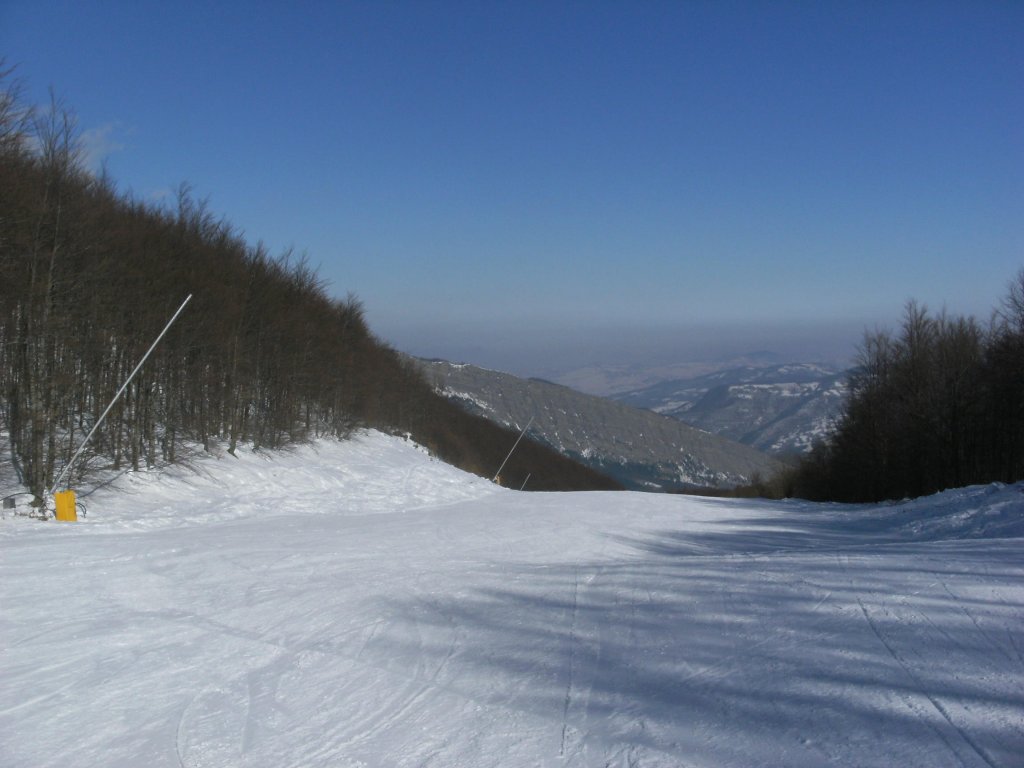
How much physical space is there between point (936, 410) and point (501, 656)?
4008cm

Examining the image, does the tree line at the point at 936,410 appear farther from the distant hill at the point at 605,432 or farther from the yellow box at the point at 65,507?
the distant hill at the point at 605,432

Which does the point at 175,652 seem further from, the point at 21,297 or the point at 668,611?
the point at 21,297

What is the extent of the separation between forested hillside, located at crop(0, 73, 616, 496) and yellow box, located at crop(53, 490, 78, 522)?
4.34ft

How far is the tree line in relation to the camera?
122ft

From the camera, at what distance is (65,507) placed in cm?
1478

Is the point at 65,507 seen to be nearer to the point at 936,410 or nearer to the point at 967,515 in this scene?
the point at 967,515

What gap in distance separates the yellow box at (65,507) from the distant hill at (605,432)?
122662 mm

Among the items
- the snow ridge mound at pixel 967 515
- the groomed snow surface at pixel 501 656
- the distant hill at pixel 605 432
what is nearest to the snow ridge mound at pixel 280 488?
the groomed snow surface at pixel 501 656

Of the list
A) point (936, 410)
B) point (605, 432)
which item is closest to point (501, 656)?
point (936, 410)

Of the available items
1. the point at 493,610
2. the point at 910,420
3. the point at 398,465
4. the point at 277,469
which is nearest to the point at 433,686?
the point at 493,610

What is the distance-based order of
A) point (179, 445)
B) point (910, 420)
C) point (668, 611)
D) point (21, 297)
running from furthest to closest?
point (910, 420) → point (179, 445) → point (21, 297) → point (668, 611)

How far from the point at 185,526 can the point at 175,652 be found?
10197 millimetres

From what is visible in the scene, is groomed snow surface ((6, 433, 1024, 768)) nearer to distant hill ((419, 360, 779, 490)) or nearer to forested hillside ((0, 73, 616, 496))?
forested hillside ((0, 73, 616, 496))

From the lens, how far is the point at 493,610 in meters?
8.39
